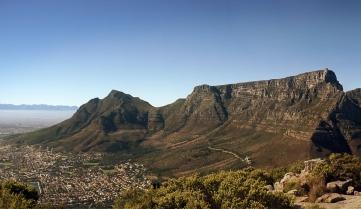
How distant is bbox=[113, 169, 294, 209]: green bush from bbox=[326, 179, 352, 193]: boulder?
44.0 feet

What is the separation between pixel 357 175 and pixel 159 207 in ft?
131

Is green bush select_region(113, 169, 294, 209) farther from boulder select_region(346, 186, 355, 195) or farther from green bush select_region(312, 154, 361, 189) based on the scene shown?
green bush select_region(312, 154, 361, 189)

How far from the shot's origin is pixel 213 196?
65750mm

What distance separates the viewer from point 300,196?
74875mm

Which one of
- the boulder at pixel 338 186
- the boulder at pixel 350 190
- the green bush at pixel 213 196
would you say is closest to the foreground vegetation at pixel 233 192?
the green bush at pixel 213 196

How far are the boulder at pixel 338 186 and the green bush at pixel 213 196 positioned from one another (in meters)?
13.4

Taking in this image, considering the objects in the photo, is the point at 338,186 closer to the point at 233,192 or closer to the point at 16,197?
the point at 233,192

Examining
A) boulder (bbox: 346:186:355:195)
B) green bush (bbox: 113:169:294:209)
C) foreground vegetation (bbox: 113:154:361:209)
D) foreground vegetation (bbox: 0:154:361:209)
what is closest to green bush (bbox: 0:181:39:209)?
foreground vegetation (bbox: 0:154:361:209)

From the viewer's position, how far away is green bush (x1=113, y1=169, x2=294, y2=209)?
60969 millimetres

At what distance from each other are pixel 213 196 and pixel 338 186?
2309 cm

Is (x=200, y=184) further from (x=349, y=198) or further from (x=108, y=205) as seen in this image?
(x=108, y=205)

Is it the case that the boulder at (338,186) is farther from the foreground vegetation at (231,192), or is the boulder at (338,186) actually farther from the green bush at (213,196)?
the green bush at (213,196)

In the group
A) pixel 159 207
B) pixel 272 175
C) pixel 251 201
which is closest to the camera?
pixel 251 201

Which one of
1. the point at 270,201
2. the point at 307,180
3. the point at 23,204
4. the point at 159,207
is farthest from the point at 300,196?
the point at 23,204
